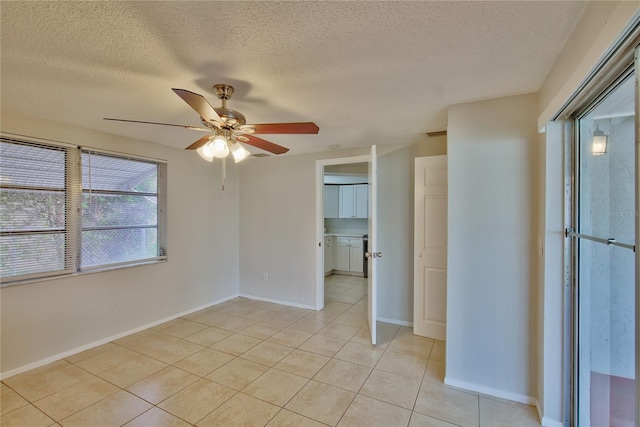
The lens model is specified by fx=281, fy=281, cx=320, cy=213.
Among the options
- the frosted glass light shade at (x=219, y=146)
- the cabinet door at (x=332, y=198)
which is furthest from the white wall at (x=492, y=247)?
the cabinet door at (x=332, y=198)

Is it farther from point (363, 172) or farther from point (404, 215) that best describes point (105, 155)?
point (363, 172)

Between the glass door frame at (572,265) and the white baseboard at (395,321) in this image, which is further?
the white baseboard at (395,321)

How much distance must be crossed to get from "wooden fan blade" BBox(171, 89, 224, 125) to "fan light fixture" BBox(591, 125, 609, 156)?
2.17m

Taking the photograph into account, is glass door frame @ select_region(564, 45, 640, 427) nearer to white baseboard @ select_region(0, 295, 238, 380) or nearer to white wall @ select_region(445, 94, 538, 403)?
white wall @ select_region(445, 94, 538, 403)

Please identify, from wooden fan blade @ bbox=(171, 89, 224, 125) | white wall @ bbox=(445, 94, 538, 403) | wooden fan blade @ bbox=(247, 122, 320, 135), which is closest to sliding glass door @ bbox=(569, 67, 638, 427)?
white wall @ bbox=(445, 94, 538, 403)

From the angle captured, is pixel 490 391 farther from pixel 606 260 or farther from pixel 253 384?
pixel 253 384

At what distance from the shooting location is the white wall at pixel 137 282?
2.55m

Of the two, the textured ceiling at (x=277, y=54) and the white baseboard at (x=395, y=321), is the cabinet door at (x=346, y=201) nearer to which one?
the white baseboard at (x=395, y=321)

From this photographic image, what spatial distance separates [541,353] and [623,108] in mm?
1587

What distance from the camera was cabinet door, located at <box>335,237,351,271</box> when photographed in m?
6.42

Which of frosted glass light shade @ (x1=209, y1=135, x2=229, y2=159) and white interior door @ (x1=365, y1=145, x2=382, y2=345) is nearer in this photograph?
frosted glass light shade @ (x1=209, y1=135, x2=229, y2=159)


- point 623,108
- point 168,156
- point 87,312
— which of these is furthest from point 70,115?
point 623,108

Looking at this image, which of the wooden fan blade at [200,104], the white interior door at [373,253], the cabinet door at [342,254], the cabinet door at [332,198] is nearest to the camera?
the wooden fan blade at [200,104]

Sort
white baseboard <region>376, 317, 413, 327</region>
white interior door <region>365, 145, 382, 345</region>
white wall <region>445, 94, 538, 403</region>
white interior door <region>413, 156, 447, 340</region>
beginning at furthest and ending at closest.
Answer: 1. white baseboard <region>376, 317, 413, 327</region>
2. white interior door <region>413, 156, 447, 340</region>
3. white interior door <region>365, 145, 382, 345</region>
4. white wall <region>445, 94, 538, 403</region>
